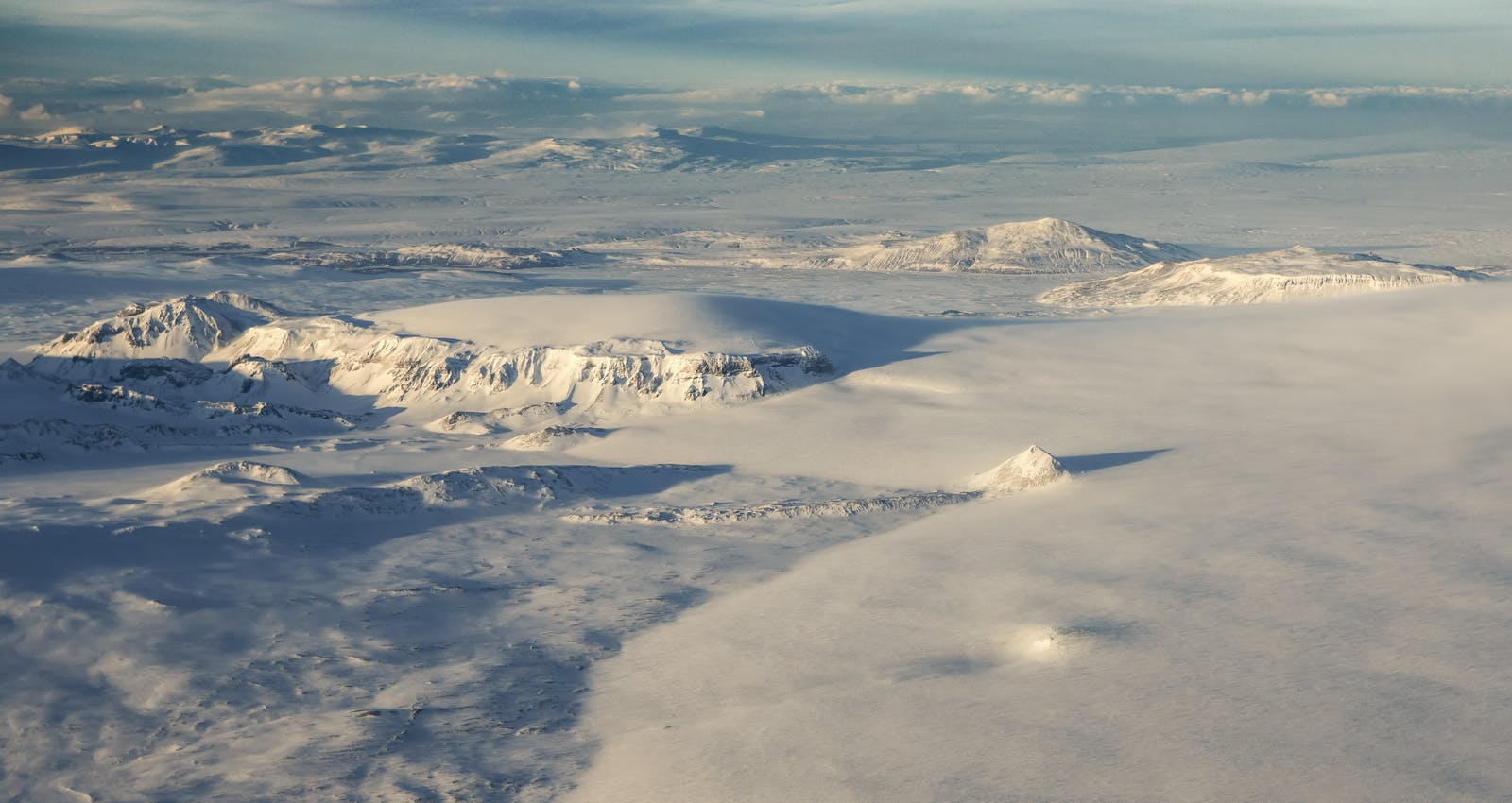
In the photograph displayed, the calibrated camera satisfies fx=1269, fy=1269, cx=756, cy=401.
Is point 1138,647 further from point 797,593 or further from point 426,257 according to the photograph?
point 426,257

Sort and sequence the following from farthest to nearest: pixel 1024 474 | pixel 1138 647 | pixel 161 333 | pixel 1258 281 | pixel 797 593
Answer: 1. pixel 1258 281
2. pixel 161 333
3. pixel 1024 474
4. pixel 797 593
5. pixel 1138 647

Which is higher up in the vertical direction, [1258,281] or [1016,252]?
[1258,281]

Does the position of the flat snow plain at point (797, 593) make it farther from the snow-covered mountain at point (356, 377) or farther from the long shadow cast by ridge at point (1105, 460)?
the snow-covered mountain at point (356, 377)

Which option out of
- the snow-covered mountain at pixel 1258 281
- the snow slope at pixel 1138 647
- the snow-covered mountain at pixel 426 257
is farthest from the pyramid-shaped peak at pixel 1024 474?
the snow-covered mountain at pixel 426 257

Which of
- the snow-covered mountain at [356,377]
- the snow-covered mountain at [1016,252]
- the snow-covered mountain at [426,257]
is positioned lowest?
the snow-covered mountain at [426,257]

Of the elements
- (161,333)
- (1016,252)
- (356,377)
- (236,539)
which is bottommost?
(1016,252)

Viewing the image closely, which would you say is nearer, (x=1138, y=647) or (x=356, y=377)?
(x=1138, y=647)

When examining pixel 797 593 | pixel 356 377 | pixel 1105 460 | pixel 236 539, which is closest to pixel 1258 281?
pixel 1105 460

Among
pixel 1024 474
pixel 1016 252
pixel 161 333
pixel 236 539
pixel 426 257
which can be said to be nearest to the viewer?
pixel 236 539
